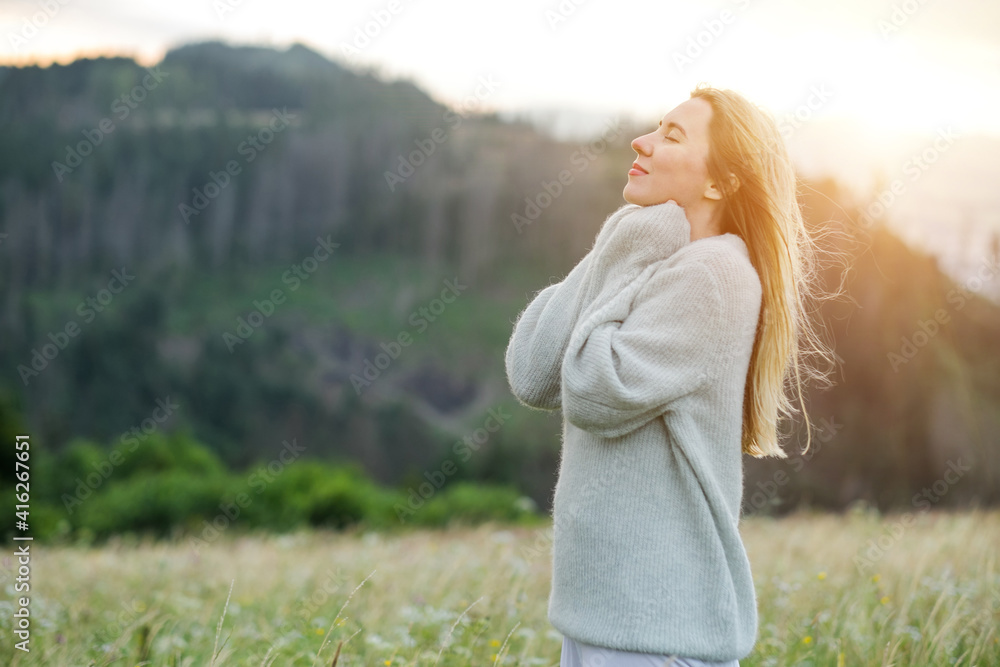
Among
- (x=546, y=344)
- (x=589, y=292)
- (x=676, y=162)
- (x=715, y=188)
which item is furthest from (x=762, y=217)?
(x=546, y=344)

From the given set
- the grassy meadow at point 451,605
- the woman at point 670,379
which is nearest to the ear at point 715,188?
the woman at point 670,379

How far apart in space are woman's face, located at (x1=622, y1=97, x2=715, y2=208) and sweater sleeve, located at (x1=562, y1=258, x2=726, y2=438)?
0.24m

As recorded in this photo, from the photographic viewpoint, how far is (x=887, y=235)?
812 inches

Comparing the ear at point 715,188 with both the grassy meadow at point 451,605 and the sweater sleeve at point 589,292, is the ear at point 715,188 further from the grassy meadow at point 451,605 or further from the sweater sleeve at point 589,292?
the grassy meadow at point 451,605

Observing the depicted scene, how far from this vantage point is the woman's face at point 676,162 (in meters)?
1.80

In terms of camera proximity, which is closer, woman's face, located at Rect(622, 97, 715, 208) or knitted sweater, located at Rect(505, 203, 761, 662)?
knitted sweater, located at Rect(505, 203, 761, 662)

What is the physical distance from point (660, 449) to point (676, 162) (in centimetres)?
65

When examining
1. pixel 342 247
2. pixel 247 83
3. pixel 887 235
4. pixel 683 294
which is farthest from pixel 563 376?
pixel 247 83

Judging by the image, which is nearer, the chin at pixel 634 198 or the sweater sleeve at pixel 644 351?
the sweater sleeve at pixel 644 351

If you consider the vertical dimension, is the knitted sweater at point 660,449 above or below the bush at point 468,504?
above

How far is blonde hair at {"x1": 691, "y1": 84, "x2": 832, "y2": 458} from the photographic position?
5.90ft

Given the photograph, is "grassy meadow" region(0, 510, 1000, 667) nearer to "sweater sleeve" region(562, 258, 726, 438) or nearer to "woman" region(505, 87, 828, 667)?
"woman" region(505, 87, 828, 667)

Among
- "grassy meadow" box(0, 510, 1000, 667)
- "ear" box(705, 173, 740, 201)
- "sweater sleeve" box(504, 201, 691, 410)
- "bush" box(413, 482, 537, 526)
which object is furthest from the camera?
"bush" box(413, 482, 537, 526)

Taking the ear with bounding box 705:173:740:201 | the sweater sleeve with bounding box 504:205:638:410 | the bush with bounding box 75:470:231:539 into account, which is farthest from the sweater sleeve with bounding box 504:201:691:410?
the bush with bounding box 75:470:231:539
